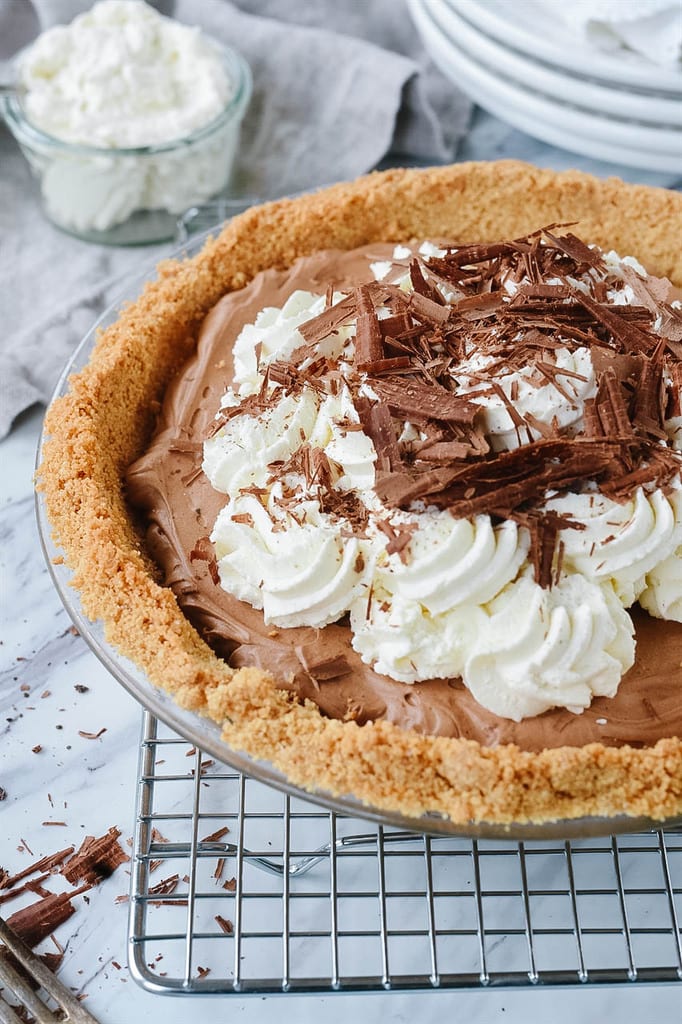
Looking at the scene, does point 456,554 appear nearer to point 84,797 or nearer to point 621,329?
point 621,329

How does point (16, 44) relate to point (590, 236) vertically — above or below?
above

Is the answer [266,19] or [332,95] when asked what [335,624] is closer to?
[332,95]

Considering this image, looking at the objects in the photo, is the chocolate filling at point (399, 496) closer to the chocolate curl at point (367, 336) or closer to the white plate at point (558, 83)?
the chocolate curl at point (367, 336)

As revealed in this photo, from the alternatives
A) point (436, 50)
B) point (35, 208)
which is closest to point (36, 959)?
point (35, 208)

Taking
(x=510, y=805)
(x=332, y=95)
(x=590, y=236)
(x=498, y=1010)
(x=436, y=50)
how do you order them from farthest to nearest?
(x=332, y=95), (x=436, y=50), (x=590, y=236), (x=498, y=1010), (x=510, y=805)

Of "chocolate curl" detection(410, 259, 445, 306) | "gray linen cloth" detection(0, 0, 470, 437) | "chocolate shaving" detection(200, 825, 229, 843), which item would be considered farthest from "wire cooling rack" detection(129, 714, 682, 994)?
"gray linen cloth" detection(0, 0, 470, 437)

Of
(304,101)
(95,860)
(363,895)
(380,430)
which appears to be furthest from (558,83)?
(95,860)
